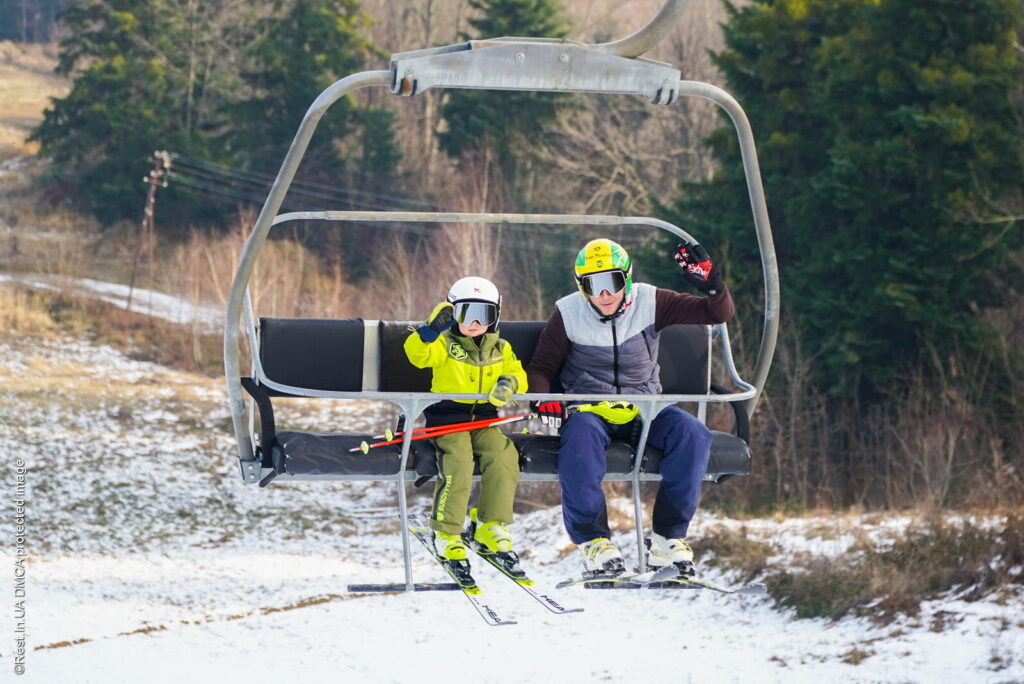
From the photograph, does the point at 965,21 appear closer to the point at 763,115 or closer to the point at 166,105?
the point at 763,115

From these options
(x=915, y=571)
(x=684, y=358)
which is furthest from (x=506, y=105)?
(x=684, y=358)

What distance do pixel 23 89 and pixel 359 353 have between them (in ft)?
185

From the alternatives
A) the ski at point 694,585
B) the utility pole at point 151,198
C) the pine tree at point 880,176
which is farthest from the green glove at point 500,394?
the utility pole at point 151,198

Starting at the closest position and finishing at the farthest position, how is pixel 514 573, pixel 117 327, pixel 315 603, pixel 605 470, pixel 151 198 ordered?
pixel 514 573
pixel 605 470
pixel 315 603
pixel 117 327
pixel 151 198

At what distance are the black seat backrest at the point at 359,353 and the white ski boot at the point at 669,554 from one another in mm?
818

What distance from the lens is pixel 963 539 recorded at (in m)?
14.8

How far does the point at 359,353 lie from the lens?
5602mm

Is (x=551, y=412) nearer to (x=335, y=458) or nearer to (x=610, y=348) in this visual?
(x=610, y=348)

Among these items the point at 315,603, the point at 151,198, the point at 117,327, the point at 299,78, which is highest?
the point at 299,78

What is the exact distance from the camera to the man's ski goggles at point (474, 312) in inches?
191

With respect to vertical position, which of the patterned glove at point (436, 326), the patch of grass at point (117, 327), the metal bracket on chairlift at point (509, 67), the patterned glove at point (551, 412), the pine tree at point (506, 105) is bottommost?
the patch of grass at point (117, 327)

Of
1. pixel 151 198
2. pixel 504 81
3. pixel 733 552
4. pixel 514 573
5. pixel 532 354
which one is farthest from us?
pixel 151 198

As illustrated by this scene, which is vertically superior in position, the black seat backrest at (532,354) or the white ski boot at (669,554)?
the black seat backrest at (532,354)

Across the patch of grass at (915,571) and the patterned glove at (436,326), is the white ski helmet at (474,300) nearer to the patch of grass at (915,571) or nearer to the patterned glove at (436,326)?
the patterned glove at (436,326)
